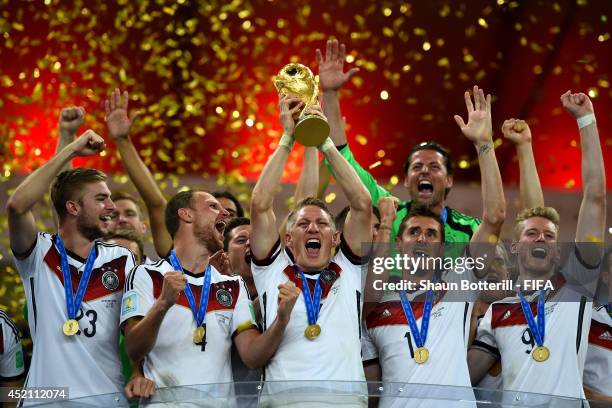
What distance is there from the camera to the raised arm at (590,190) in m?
3.73

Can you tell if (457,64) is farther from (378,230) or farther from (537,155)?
(378,230)

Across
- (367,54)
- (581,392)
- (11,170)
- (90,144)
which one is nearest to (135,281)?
(90,144)

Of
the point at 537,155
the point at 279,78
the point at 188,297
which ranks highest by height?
the point at 537,155

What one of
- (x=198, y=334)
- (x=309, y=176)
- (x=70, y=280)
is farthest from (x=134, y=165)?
(x=198, y=334)

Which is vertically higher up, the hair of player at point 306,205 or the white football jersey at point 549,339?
the hair of player at point 306,205

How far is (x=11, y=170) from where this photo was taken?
6488 millimetres

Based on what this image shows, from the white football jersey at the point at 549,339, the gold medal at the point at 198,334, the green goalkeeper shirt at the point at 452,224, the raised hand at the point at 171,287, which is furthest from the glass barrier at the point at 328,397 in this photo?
the green goalkeeper shirt at the point at 452,224

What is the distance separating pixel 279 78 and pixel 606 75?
3589mm

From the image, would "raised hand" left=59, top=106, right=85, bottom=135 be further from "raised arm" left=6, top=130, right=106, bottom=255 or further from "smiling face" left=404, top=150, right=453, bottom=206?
"smiling face" left=404, top=150, right=453, bottom=206

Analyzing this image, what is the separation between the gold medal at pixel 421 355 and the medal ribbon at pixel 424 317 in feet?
0.07

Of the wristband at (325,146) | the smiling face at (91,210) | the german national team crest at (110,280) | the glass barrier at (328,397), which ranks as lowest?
the glass barrier at (328,397)

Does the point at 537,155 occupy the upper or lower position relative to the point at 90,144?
upper

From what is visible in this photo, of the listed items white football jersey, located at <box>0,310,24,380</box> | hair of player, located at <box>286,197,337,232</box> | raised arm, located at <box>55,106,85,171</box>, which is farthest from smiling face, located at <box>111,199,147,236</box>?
hair of player, located at <box>286,197,337,232</box>

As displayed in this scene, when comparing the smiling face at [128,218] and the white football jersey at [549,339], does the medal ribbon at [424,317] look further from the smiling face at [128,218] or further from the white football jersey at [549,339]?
the smiling face at [128,218]
